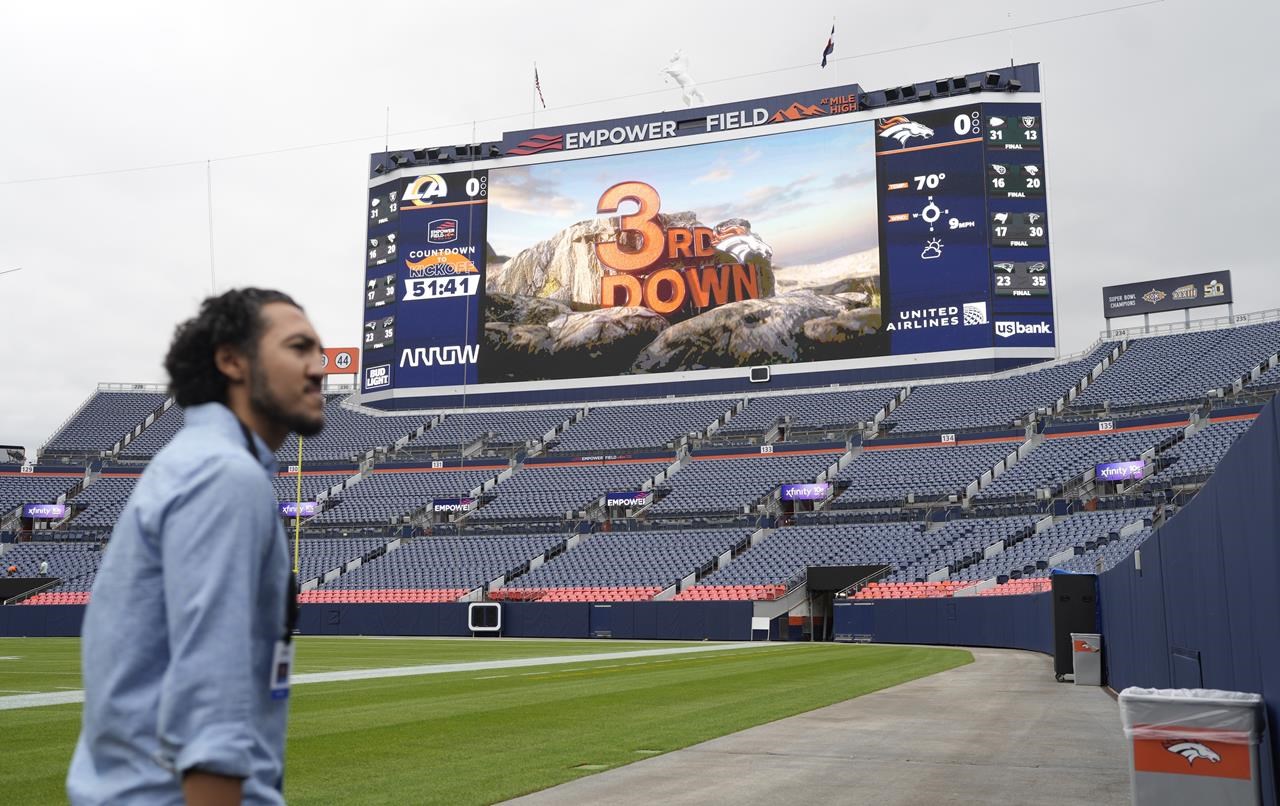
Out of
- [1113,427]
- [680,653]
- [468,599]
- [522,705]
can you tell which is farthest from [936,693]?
[1113,427]

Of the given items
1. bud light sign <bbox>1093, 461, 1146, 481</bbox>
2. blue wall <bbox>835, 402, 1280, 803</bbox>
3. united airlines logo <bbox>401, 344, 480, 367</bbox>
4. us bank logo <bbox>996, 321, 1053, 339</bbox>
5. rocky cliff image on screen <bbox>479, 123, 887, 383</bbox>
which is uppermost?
rocky cliff image on screen <bbox>479, 123, 887, 383</bbox>

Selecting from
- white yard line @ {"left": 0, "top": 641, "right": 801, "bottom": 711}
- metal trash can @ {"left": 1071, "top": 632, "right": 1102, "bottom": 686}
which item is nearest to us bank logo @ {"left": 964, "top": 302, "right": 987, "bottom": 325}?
white yard line @ {"left": 0, "top": 641, "right": 801, "bottom": 711}

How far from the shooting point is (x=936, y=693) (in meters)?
17.3

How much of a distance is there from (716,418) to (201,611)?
57189 millimetres

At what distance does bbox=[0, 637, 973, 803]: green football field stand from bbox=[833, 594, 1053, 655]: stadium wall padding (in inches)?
239

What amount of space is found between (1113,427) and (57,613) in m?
43.7

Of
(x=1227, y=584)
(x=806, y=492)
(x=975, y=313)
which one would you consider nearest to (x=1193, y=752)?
(x=1227, y=584)

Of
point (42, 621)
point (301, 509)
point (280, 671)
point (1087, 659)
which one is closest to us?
point (280, 671)

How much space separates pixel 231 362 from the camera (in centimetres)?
261

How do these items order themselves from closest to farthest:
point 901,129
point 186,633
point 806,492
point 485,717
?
point 186,633, point 485,717, point 806,492, point 901,129

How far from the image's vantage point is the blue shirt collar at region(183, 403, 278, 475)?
8.13 ft

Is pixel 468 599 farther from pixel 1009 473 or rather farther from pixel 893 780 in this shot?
pixel 893 780

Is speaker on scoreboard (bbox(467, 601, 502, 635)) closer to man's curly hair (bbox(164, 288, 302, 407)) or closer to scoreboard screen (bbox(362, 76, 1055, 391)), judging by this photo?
scoreboard screen (bbox(362, 76, 1055, 391))

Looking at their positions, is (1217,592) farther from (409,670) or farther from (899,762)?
(409,670)
